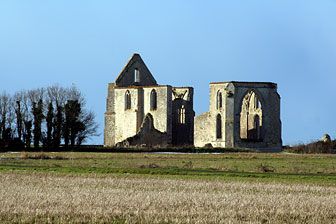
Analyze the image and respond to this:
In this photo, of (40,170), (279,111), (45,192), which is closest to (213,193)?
(45,192)

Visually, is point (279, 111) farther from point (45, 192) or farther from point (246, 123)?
point (45, 192)

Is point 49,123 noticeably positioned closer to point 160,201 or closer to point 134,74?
point 134,74

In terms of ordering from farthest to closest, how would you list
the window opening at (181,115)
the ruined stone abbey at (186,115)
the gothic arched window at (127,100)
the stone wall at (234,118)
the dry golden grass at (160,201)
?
1. the gothic arched window at (127,100)
2. the window opening at (181,115)
3. the ruined stone abbey at (186,115)
4. the stone wall at (234,118)
5. the dry golden grass at (160,201)

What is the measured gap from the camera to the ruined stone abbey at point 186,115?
61781 mm

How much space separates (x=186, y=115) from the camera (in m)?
68.4

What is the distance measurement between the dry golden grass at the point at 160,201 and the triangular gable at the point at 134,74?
45804 mm

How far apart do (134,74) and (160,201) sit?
5507 cm

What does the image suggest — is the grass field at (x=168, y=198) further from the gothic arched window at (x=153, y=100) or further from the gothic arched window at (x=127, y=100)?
the gothic arched window at (x=127, y=100)

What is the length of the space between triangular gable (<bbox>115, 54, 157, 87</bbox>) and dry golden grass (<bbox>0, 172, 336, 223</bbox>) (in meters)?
45.8

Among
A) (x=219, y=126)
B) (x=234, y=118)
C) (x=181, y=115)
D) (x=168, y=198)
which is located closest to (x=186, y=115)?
(x=181, y=115)

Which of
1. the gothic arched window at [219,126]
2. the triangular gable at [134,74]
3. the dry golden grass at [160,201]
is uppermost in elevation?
the triangular gable at [134,74]

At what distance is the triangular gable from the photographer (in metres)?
71.2

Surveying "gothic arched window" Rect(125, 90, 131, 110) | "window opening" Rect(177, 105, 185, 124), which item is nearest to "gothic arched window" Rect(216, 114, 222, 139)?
"window opening" Rect(177, 105, 185, 124)

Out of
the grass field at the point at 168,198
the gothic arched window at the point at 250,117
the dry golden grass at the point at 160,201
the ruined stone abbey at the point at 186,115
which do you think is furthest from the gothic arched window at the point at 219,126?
the dry golden grass at the point at 160,201
